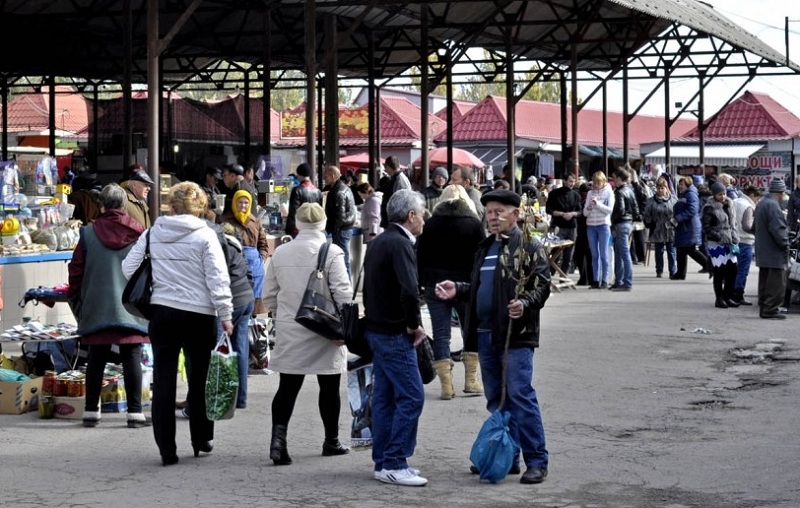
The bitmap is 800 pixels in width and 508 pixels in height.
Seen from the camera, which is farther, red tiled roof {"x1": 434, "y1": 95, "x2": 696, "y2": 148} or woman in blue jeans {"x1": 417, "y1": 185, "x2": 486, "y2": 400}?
red tiled roof {"x1": 434, "y1": 95, "x2": 696, "y2": 148}

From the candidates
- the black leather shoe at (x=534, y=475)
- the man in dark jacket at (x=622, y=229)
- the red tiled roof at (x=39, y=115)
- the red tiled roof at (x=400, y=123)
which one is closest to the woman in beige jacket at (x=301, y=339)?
the black leather shoe at (x=534, y=475)

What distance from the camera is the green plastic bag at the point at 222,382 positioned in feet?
27.7

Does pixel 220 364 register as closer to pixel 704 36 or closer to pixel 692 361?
pixel 692 361

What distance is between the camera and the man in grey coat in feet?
54.1

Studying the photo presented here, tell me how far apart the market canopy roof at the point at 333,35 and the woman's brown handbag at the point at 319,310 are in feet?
54.9

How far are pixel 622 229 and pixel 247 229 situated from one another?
10.6 m

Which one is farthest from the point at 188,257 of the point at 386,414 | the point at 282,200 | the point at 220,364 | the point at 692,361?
the point at 282,200

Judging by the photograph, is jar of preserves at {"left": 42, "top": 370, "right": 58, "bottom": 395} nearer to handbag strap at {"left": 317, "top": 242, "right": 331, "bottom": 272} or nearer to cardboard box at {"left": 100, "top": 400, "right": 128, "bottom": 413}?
cardboard box at {"left": 100, "top": 400, "right": 128, "bottom": 413}

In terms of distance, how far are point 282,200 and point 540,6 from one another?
45.1 ft

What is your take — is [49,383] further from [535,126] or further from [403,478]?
[535,126]

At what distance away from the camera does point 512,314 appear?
25.1 ft

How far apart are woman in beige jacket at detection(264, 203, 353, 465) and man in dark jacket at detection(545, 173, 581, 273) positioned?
42.4 ft

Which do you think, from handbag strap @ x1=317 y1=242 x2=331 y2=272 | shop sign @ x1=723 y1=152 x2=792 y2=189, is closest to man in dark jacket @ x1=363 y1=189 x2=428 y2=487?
handbag strap @ x1=317 y1=242 x2=331 y2=272

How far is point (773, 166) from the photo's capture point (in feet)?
177
